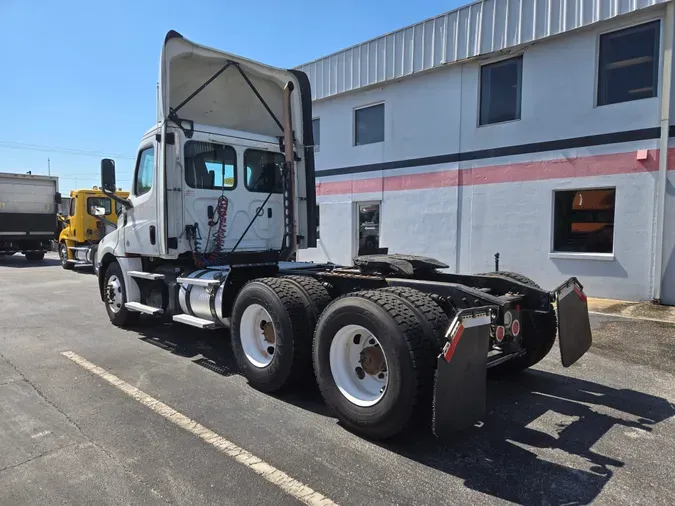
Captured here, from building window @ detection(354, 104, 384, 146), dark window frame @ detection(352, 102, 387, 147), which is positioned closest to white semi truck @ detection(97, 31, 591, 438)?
dark window frame @ detection(352, 102, 387, 147)

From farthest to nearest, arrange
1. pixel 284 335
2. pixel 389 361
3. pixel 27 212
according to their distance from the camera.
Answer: pixel 27 212
pixel 284 335
pixel 389 361

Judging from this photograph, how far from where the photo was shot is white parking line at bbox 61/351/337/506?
2838 millimetres

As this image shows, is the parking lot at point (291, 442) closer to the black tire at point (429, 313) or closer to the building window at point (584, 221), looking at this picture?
the black tire at point (429, 313)

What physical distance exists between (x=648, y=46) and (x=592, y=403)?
786 cm

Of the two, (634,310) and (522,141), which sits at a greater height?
(522,141)

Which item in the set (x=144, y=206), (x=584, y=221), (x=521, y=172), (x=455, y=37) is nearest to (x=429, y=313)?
(x=144, y=206)

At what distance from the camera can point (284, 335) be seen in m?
4.25

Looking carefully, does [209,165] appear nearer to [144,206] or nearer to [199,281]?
[144,206]

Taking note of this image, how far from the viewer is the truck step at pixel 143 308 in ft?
21.0

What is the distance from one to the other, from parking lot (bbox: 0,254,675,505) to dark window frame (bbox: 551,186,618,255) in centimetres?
415

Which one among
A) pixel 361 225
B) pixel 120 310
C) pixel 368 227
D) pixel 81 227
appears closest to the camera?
pixel 120 310

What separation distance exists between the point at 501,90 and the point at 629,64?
8.36ft

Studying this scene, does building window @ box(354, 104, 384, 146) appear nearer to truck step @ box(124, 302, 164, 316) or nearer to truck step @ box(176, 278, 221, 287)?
truck step @ box(124, 302, 164, 316)

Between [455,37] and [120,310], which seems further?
[455,37]
